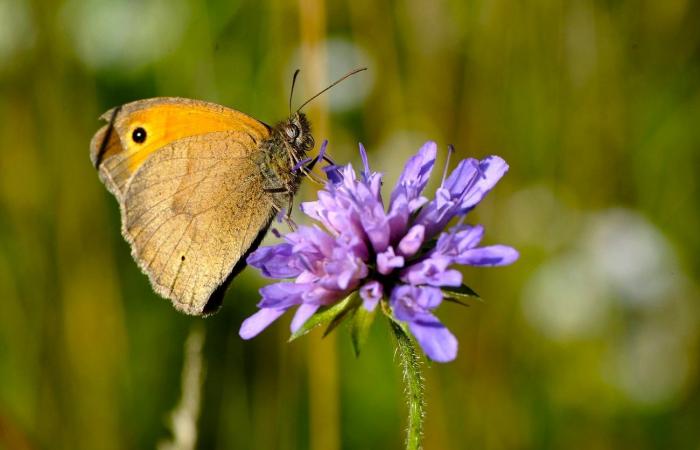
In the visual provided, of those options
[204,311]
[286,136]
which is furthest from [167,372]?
[286,136]

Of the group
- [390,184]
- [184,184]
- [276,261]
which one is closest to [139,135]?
[184,184]

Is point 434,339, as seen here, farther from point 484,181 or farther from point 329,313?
point 484,181

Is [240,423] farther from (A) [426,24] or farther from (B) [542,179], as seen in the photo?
(A) [426,24]

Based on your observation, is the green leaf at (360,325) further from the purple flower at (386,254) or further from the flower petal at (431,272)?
the flower petal at (431,272)

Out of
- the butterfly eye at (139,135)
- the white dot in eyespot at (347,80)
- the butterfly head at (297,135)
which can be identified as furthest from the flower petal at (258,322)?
the white dot in eyespot at (347,80)

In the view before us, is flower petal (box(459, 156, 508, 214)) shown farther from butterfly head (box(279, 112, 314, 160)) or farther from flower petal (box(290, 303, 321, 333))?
butterfly head (box(279, 112, 314, 160))

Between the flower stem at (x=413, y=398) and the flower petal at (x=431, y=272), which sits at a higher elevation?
the flower petal at (x=431, y=272)

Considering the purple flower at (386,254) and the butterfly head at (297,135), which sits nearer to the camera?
the purple flower at (386,254)
